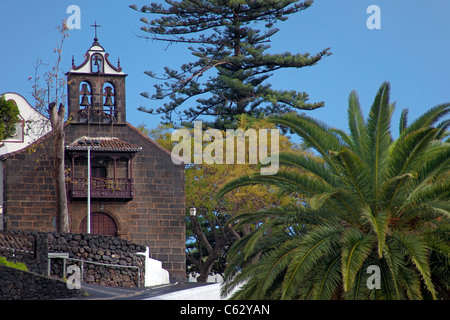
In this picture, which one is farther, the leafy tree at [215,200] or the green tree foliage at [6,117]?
the leafy tree at [215,200]

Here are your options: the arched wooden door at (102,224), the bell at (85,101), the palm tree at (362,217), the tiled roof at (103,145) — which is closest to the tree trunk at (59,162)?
the tiled roof at (103,145)

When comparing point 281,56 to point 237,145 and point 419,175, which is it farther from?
point 419,175

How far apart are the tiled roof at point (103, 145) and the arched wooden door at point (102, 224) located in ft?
9.74

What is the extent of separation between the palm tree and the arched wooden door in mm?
18762

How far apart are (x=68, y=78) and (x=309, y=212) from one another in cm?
2196

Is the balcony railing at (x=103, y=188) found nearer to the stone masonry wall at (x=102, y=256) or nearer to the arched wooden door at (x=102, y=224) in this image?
the arched wooden door at (x=102, y=224)

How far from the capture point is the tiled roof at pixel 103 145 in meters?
35.7

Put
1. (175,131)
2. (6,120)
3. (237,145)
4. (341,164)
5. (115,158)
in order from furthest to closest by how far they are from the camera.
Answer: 1. (175,131)
2. (237,145)
3. (115,158)
4. (6,120)
5. (341,164)

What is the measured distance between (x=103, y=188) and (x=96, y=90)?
449 cm

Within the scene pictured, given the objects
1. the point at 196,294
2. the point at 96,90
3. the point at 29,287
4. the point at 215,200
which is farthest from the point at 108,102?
the point at 29,287

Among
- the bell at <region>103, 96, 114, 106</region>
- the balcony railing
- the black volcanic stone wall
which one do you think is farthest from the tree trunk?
the black volcanic stone wall

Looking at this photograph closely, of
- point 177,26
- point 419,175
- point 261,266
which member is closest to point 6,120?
point 261,266

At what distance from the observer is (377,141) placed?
1702 cm

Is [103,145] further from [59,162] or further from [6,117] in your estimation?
[6,117]
